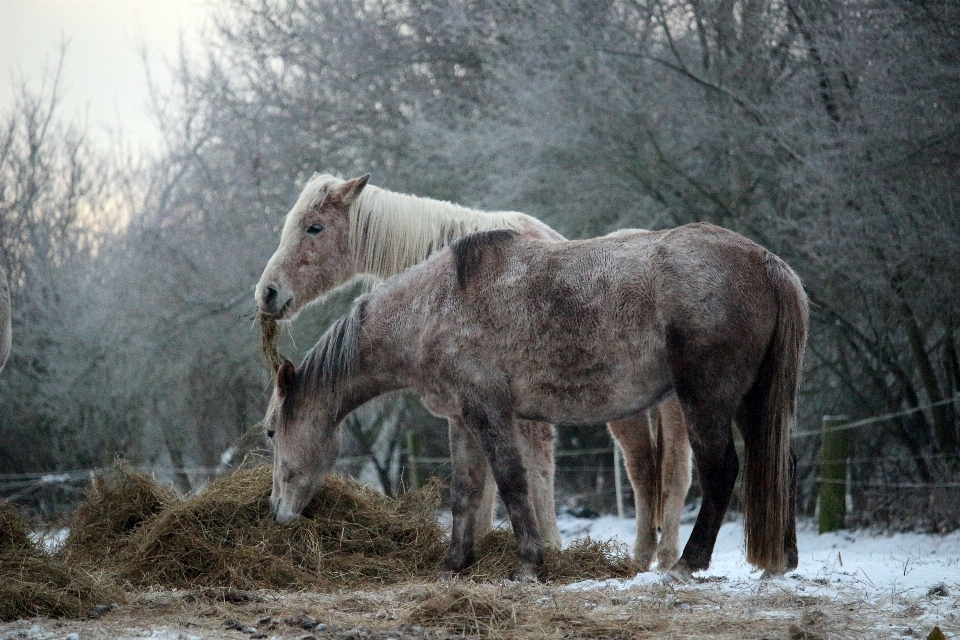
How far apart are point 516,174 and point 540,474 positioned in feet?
20.6

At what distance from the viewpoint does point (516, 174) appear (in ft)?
37.0

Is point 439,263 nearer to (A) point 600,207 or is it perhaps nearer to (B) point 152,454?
(A) point 600,207

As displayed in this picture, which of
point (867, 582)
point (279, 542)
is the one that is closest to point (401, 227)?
point (279, 542)

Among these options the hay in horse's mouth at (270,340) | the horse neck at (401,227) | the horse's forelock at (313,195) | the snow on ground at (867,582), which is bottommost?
the snow on ground at (867,582)

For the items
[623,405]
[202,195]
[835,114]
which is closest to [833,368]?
[835,114]

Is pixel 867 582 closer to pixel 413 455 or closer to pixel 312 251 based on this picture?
pixel 312 251

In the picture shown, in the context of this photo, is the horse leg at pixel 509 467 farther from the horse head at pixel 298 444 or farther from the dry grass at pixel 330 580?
the horse head at pixel 298 444

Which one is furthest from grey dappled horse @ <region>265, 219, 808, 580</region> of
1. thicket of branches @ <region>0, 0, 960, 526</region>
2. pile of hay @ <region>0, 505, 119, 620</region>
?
thicket of branches @ <region>0, 0, 960, 526</region>

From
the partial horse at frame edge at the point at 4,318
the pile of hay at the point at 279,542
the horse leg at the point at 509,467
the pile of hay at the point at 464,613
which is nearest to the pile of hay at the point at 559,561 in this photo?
the horse leg at the point at 509,467

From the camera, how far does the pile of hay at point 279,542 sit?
507 cm

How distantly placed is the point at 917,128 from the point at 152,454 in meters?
12.7

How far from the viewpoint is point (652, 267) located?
4.70 meters

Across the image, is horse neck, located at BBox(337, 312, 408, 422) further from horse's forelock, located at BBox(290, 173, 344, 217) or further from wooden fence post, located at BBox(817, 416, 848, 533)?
wooden fence post, located at BBox(817, 416, 848, 533)

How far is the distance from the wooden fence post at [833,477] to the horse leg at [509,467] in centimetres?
501
